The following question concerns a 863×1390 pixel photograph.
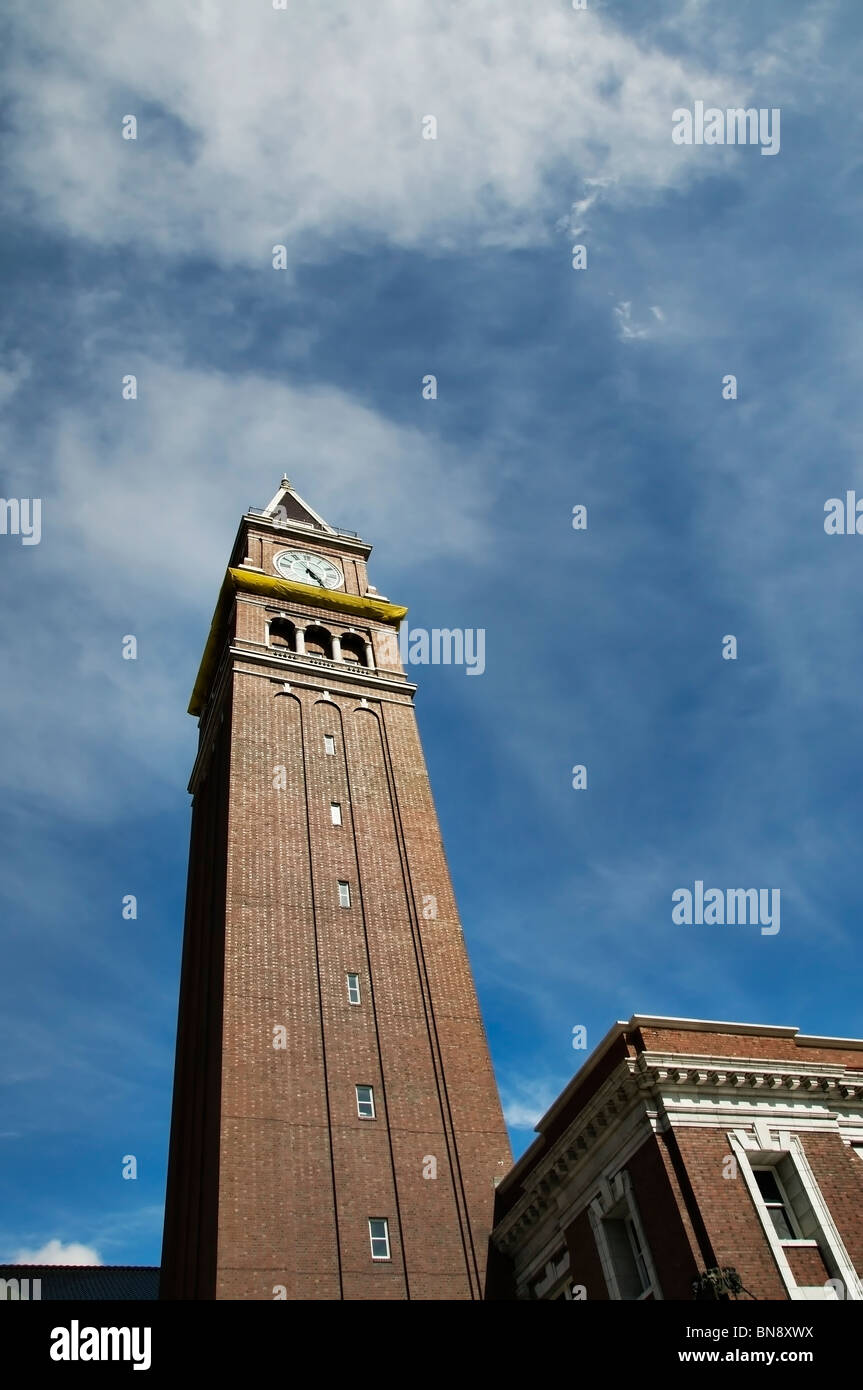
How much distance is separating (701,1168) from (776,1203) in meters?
2.29

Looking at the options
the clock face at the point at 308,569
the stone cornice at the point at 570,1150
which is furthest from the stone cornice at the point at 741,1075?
the clock face at the point at 308,569

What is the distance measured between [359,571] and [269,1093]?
3345 cm

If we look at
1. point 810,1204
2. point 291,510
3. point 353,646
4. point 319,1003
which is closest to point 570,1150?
point 810,1204

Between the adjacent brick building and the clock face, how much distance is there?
1389 inches

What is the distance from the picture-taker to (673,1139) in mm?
23797

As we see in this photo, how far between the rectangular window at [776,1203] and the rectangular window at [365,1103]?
12876 millimetres

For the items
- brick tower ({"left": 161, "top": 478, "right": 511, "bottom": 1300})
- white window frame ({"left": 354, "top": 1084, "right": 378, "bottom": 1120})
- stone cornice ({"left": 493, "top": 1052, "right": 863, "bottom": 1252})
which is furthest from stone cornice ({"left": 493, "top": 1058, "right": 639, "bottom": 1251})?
white window frame ({"left": 354, "top": 1084, "right": 378, "bottom": 1120})

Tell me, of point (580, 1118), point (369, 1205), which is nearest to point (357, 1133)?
point (369, 1205)

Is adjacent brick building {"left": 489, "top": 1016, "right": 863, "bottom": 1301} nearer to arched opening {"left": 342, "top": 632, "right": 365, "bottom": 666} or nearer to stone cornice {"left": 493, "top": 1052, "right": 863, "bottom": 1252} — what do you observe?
stone cornice {"left": 493, "top": 1052, "right": 863, "bottom": 1252}

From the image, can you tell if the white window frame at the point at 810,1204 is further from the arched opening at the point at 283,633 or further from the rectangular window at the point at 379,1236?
the arched opening at the point at 283,633

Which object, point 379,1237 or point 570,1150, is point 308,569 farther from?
point 570,1150

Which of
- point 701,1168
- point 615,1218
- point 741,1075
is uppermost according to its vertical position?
point 741,1075

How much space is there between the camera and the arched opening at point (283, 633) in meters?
52.4

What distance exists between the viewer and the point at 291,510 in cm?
6500
